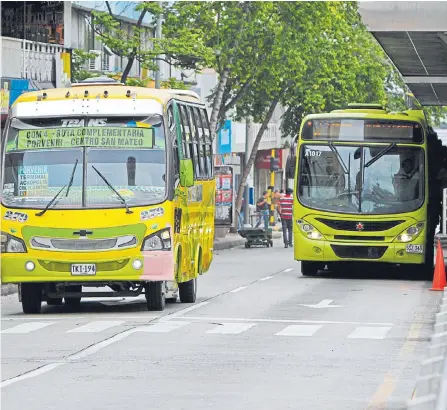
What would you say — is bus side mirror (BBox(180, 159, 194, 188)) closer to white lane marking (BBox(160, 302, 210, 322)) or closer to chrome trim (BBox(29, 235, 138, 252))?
chrome trim (BBox(29, 235, 138, 252))

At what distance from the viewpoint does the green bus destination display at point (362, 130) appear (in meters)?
28.9

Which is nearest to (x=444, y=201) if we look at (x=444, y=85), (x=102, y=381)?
(x=444, y=85)

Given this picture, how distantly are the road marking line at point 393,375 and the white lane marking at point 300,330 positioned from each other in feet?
3.62

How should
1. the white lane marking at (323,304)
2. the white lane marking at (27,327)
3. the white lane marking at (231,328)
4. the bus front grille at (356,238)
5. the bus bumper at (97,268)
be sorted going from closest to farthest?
the white lane marking at (231,328), the white lane marking at (27,327), the bus bumper at (97,268), the white lane marking at (323,304), the bus front grille at (356,238)

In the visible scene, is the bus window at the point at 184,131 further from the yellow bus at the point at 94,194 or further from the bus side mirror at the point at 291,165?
the bus side mirror at the point at 291,165

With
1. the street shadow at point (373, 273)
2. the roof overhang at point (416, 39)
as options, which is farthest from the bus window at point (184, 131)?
the street shadow at point (373, 273)

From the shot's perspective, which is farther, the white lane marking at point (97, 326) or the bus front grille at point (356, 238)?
the bus front grille at point (356, 238)

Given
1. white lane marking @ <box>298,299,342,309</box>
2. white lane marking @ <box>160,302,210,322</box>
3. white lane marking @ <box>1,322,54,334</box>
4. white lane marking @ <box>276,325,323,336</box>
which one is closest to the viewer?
white lane marking @ <box>276,325,323,336</box>

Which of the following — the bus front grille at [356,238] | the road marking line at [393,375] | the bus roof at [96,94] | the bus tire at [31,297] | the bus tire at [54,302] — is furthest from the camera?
the bus front grille at [356,238]

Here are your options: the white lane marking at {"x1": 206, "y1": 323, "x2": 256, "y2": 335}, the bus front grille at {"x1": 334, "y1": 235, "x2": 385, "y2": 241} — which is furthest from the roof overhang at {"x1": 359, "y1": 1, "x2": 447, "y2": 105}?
the white lane marking at {"x1": 206, "y1": 323, "x2": 256, "y2": 335}

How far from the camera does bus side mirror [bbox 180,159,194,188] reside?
65.8 feet

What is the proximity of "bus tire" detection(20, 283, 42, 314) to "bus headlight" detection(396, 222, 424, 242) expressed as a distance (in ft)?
33.4

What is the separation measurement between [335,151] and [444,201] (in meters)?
4.31

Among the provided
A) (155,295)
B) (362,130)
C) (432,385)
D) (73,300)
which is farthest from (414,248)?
(432,385)
